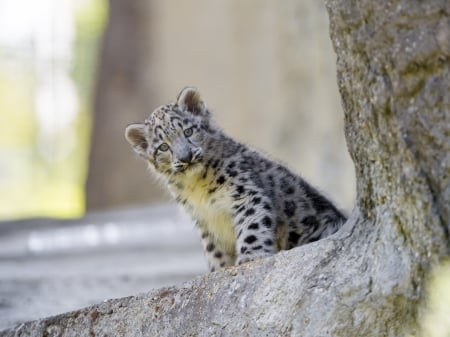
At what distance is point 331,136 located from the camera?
1501 centimetres

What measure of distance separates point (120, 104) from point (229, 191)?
12797 mm

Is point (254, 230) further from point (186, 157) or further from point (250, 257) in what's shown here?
point (186, 157)

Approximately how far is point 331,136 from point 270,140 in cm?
112

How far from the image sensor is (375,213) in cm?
459

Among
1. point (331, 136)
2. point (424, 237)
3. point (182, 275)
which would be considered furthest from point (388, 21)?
point (331, 136)

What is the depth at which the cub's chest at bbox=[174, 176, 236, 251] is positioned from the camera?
247 inches

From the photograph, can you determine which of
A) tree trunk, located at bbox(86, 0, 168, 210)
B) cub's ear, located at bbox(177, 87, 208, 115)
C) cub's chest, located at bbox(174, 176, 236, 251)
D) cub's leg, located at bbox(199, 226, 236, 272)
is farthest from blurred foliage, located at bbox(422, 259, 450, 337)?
tree trunk, located at bbox(86, 0, 168, 210)

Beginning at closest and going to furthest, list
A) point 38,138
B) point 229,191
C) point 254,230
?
point 254,230, point 229,191, point 38,138

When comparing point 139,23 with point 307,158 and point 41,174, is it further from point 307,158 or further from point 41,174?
point 41,174

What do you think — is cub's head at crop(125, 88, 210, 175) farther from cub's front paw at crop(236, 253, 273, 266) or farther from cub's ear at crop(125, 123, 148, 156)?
cub's front paw at crop(236, 253, 273, 266)

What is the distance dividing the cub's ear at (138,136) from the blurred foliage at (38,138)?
1923cm

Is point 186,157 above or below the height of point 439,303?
above

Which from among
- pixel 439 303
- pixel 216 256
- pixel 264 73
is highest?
pixel 264 73

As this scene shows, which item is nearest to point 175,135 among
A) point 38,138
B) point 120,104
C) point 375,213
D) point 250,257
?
point 250,257
